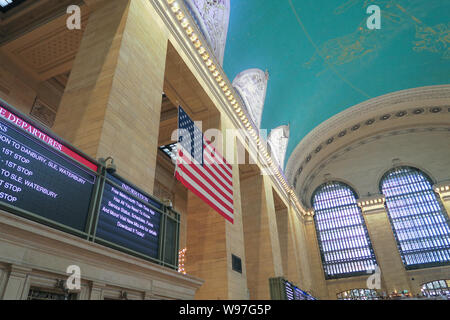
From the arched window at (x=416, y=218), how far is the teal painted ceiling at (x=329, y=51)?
23.3 ft

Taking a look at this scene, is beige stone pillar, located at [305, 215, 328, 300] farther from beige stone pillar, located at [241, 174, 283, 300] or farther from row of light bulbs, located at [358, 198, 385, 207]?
beige stone pillar, located at [241, 174, 283, 300]

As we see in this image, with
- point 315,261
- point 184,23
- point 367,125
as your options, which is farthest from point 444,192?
point 184,23

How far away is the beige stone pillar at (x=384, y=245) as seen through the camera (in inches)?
747

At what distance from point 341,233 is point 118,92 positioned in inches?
849

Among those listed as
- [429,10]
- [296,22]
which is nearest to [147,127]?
[296,22]

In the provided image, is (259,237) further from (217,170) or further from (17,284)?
(17,284)

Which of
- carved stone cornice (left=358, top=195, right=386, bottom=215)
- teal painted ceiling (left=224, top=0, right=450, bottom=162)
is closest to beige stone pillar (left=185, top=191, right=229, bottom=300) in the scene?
teal painted ceiling (left=224, top=0, right=450, bottom=162)

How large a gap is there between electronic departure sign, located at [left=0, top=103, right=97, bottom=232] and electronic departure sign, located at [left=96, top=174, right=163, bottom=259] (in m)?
0.27

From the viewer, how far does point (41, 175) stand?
2.59m

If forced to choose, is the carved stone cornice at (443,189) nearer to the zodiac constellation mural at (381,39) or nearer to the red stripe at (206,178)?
the zodiac constellation mural at (381,39)

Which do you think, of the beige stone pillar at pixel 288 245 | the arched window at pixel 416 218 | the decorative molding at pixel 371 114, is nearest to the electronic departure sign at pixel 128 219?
the beige stone pillar at pixel 288 245

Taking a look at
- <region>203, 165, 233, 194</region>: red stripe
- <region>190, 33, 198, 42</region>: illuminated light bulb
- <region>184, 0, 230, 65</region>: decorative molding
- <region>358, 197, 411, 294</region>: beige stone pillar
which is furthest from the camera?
<region>358, 197, 411, 294</region>: beige stone pillar

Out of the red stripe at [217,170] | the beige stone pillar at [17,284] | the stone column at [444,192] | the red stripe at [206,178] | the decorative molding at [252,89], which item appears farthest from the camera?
the stone column at [444,192]

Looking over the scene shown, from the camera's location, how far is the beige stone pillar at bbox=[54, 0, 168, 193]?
14.9ft
